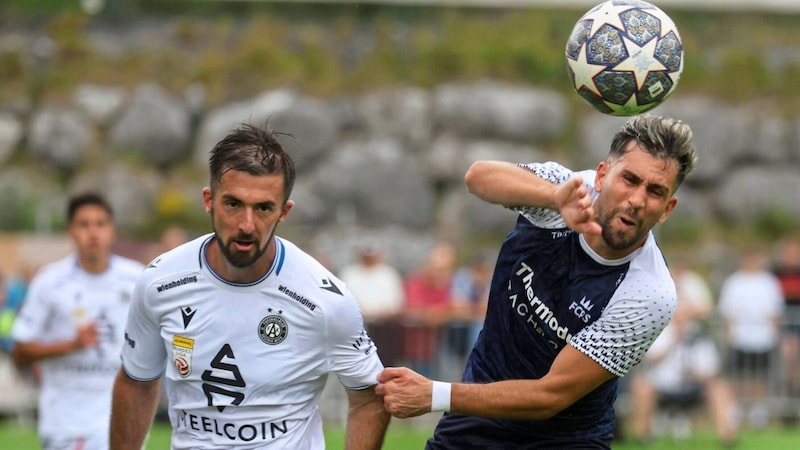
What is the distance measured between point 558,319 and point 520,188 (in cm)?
65

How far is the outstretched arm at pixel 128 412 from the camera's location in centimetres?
557

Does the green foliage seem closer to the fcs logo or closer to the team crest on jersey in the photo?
the fcs logo

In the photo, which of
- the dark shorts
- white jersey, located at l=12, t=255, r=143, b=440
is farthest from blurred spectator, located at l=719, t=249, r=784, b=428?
white jersey, located at l=12, t=255, r=143, b=440

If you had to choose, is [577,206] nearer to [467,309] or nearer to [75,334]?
[75,334]

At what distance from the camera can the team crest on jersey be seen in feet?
17.4

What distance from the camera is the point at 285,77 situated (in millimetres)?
22172

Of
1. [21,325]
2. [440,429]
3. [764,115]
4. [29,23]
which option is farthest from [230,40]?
[440,429]

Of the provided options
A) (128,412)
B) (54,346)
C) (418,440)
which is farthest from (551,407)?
(418,440)

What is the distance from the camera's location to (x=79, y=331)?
8.03m

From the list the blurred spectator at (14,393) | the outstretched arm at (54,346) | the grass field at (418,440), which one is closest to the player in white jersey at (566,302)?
the outstretched arm at (54,346)

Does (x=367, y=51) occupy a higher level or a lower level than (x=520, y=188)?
higher

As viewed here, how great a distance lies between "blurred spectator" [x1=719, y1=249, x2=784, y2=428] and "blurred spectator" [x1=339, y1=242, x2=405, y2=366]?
12.3ft

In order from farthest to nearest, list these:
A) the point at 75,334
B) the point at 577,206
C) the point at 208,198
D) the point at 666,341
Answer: the point at 666,341
the point at 75,334
the point at 208,198
the point at 577,206

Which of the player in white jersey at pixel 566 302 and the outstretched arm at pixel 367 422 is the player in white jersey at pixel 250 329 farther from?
the player in white jersey at pixel 566 302
